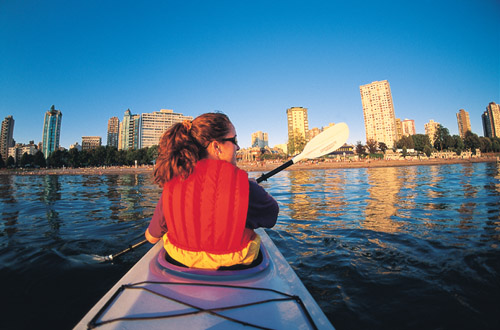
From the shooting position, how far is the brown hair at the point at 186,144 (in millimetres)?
1573

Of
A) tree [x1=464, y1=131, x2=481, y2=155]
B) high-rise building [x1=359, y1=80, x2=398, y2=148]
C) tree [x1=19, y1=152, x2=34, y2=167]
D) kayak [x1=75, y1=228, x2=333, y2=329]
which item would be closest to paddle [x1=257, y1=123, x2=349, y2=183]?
kayak [x1=75, y1=228, x2=333, y2=329]

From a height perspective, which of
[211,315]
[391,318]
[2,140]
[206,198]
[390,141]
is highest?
[2,140]

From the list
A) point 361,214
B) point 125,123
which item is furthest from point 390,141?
point 125,123

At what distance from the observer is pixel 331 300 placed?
248 cm

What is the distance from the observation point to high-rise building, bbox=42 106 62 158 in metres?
122

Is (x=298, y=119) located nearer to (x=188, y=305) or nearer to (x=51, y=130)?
(x=51, y=130)

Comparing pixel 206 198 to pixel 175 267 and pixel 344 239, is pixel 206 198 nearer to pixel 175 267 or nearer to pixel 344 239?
pixel 175 267

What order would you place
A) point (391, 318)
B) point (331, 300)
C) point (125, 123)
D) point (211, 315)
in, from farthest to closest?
point (125, 123) < point (331, 300) < point (391, 318) < point (211, 315)

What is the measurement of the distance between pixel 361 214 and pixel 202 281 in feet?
20.3

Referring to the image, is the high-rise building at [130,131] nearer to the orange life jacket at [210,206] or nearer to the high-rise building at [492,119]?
the orange life jacket at [210,206]

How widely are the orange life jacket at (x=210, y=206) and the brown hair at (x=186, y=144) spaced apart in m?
0.07

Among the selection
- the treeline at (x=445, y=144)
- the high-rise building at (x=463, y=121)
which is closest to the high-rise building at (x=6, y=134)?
the treeline at (x=445, y=144)

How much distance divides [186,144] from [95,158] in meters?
100

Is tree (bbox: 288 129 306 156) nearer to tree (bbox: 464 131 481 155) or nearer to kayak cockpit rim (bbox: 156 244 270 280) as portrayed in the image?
tree (bbox: 464 131 481 155)
